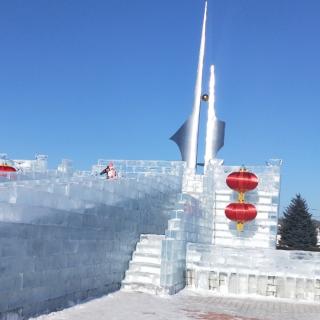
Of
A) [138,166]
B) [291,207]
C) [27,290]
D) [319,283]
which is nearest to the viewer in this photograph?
[27,290]

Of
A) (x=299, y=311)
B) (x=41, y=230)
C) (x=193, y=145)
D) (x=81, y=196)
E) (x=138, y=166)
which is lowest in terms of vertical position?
(x=299, y=311)

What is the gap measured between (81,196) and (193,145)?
618 inches

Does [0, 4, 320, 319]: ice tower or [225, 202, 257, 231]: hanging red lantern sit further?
[225, 202, 257, 231]: hanging red lantern

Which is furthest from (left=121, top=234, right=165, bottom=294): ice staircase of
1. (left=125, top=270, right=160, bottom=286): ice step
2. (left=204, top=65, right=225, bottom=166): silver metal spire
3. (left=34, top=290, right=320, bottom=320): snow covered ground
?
(left=204, top=65, right=225, bottom=166): silver metal spire

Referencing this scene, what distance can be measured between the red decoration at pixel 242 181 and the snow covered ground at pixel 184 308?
23.0 ft

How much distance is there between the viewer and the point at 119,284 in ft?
42.3

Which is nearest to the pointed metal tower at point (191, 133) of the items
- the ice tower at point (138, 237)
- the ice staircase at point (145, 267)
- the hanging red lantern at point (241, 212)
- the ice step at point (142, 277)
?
the ice tower at point (138, 237)

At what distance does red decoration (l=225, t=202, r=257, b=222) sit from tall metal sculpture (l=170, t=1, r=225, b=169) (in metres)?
5.53

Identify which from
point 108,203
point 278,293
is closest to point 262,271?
point 278,293

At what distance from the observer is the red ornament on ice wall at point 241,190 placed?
2025 centimetres

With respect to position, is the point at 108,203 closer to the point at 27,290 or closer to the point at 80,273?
the point at 80,273

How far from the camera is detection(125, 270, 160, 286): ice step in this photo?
13.0m

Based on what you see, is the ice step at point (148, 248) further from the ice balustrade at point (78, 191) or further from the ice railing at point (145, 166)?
the ice railing at point (145, 166)

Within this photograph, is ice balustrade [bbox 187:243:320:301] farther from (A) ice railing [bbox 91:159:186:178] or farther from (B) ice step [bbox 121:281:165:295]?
(A) ice railing [bbox 91:159:186:178]
